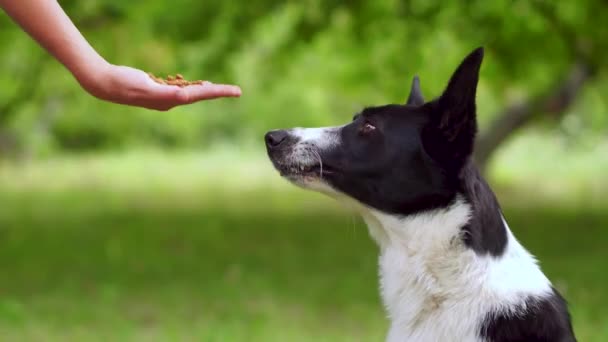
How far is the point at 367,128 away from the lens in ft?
13.5

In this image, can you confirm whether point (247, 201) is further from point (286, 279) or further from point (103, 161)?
point (103, 161)

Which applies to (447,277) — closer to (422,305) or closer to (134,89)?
(422,305)

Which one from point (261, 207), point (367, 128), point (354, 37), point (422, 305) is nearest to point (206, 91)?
point (367, 128)

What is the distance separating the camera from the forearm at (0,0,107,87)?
2727mm

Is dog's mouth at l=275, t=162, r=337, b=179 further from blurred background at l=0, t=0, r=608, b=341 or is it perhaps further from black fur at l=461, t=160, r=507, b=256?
blurred background at l=0, t=0, r=608, b=341

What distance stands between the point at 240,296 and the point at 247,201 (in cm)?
1055

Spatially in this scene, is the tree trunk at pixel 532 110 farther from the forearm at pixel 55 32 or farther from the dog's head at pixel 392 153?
the forearm at pixel 55 32

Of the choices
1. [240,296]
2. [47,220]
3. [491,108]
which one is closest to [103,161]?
[491,108]

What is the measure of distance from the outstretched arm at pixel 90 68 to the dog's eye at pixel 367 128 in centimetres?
118

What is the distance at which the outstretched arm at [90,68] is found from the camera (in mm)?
2738

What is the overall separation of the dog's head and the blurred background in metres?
2.51

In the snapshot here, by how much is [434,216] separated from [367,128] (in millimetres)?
504

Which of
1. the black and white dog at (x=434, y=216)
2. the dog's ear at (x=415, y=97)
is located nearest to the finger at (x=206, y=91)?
the black and white dog at (x=434, y=216)

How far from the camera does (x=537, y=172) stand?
28766 millimetres
